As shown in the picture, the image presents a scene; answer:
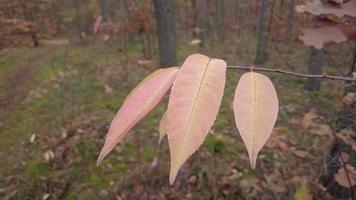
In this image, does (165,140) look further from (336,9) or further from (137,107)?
(137,107)

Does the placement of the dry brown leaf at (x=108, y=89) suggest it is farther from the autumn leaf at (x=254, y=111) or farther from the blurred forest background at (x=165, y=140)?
the autumn leaf at (x=254, y=111)

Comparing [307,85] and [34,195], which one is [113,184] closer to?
[34,195]

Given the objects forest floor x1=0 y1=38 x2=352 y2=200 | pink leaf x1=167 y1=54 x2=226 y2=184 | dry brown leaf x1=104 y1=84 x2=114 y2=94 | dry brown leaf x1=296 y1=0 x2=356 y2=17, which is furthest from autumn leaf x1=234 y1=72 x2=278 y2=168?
dry brown leaf x1=104 y1=84 x2=114 y2=94

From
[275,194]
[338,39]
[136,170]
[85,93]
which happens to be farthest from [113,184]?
[85,93]

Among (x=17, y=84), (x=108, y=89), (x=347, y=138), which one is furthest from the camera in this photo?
(x=17, y=84)

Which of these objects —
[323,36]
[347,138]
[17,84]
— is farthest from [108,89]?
[323,36]

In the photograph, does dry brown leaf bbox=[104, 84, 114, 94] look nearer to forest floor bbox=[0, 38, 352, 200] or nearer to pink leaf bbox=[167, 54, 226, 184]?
forest floor bbox=[0, 38, 352, 200]
